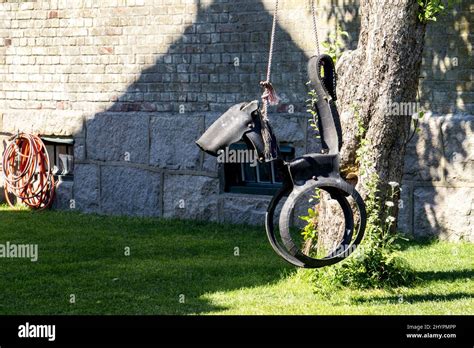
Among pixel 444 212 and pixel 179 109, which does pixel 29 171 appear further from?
pixel 444 212

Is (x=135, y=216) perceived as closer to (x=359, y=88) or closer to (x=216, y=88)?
(x=216, y=88)

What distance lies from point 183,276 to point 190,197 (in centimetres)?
326

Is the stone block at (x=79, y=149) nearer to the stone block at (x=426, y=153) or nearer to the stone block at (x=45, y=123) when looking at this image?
the stone block at (x=45, y=123)

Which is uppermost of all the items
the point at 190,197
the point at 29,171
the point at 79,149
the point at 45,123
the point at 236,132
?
the point at 45,123

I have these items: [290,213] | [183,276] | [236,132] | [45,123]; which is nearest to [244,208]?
[183,276]

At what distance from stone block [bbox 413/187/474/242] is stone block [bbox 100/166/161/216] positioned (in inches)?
132

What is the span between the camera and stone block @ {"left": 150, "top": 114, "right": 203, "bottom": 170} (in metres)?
12.6

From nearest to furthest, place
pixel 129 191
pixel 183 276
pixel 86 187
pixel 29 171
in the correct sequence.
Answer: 1. pixel 183 276
2. pixel 129 191
3. pixel 86 187
4. pixel 29 171

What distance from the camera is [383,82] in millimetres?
8523

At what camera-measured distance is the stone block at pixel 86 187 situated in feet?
44.4

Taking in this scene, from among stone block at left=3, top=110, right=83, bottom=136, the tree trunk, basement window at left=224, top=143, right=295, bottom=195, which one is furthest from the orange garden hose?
the tree trunk

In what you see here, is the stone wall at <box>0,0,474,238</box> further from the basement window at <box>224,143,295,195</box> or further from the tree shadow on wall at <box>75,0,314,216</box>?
the basement window at <box>224,143,295,195</box>

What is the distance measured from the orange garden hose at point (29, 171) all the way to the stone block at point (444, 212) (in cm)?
501

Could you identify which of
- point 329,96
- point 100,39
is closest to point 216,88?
point 100,39
